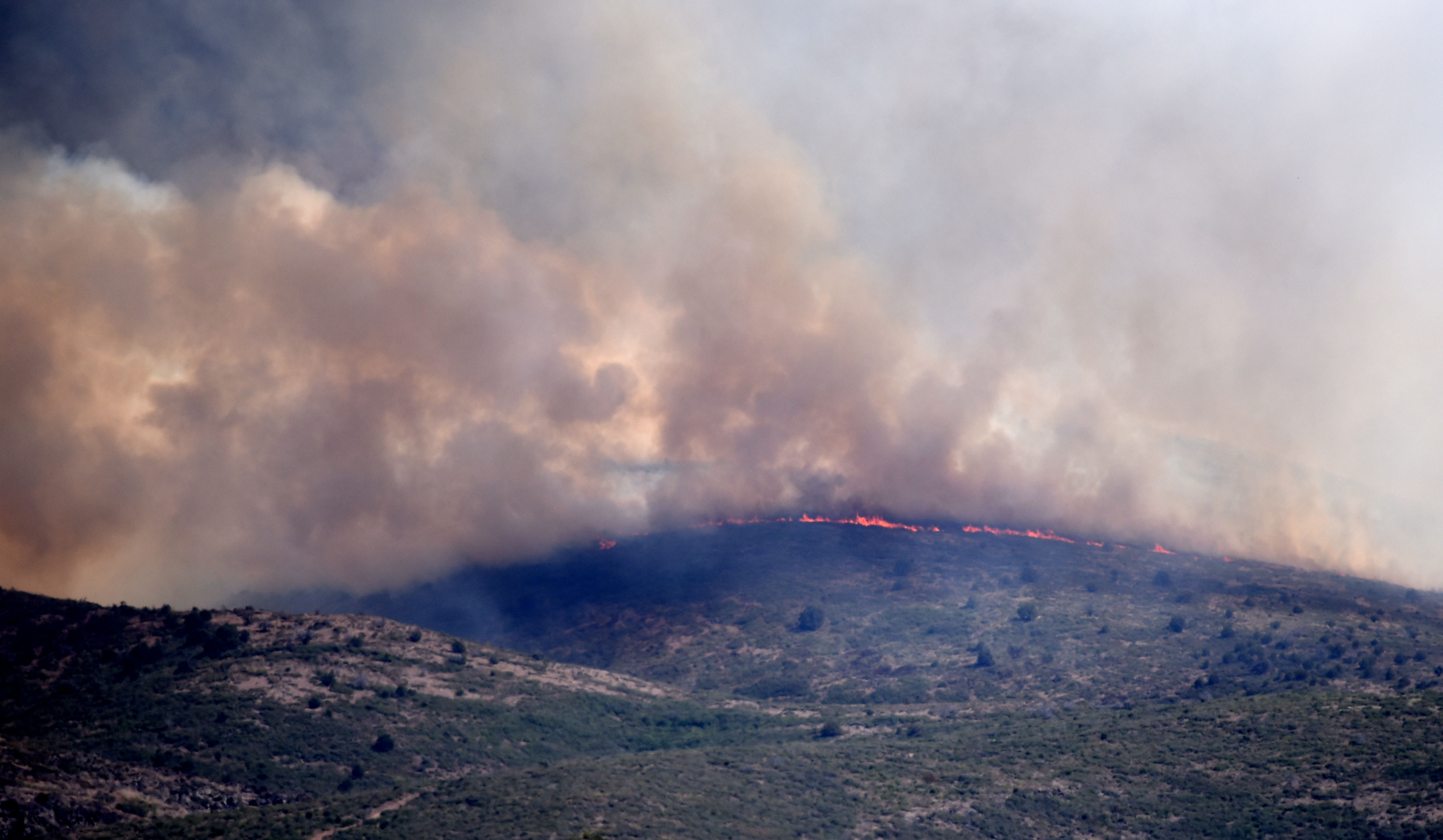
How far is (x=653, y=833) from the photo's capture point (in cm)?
9944

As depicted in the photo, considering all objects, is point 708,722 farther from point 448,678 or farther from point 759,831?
point 759,831

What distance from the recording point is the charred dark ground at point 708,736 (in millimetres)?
107438

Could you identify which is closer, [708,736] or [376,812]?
[376,812]

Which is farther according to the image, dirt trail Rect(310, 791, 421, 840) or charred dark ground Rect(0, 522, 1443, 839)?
charred dark ground Rect(0, 522, 1443, 839)

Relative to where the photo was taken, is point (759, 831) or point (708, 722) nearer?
point (759, 831)

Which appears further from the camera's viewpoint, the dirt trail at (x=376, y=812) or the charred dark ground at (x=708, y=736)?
the charred dark ground at (x=708, y=736)

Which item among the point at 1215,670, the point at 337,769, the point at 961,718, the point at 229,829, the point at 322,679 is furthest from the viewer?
the point at 1215,670

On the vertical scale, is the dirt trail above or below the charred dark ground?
below

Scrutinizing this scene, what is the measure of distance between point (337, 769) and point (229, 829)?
102 ft

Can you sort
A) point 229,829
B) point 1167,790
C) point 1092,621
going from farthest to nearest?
point 1092,621, point 1167,790, point 229,829

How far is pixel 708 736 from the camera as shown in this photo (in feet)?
513

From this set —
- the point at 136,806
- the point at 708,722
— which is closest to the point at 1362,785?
the point at 708,722

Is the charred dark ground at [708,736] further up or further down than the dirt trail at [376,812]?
further up

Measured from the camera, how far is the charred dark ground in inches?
4230
